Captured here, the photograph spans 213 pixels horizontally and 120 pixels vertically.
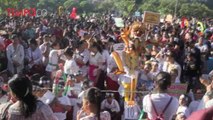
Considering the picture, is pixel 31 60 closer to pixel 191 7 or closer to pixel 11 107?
pixel 11 107

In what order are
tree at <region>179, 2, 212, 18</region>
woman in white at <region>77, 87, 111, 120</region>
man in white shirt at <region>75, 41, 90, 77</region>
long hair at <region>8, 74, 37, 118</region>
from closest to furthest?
long hair at <region>8, 74, 37, 118</region> → woman in white at <region>77, 87, 111, 120</region> → man in white shirt at <region>75, 41, 90, 77</region> → tree at <region>179, 2, 212, 18</region>

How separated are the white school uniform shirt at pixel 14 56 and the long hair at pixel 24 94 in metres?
6.62

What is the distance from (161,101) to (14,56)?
5.63 m

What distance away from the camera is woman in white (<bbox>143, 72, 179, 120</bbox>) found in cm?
490

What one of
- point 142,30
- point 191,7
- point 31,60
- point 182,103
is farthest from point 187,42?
point 191,7

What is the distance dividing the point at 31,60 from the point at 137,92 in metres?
3.05

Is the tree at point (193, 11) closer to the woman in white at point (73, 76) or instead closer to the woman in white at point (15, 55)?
the woman in white at point (15, 55)

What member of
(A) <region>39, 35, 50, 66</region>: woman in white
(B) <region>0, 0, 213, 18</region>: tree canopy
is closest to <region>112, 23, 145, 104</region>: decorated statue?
(A) <region>39, 35, 50, 66</region>: woman in white

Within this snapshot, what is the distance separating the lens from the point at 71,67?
848 cm

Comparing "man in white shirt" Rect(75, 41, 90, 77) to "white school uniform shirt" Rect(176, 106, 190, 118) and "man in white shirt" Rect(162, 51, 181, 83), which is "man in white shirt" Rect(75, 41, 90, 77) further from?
"white school uniform shirt" Rect(176, 106, 190, 118)

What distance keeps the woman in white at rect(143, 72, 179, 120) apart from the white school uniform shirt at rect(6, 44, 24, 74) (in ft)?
17.8

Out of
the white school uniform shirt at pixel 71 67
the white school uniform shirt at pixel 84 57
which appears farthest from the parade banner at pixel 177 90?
the white school uniform shirt at pixel 84 57

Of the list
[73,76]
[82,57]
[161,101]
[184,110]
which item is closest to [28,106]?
[161,101]

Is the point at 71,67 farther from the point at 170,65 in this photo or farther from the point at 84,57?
the point at 170,65
